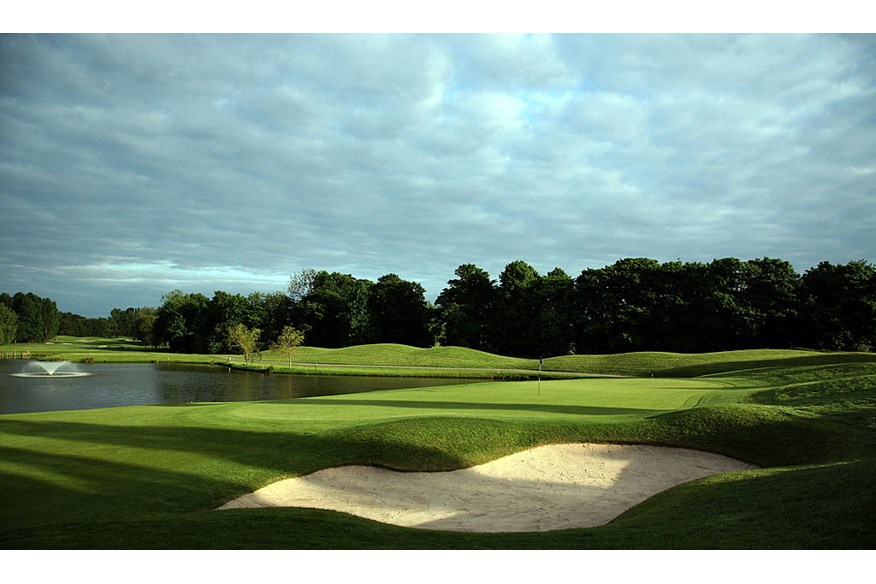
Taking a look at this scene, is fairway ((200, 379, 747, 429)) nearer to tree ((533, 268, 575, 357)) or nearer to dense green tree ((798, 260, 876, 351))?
tree ((533, 268, 575, 357))

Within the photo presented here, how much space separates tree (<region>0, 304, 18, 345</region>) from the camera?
95.9 metres

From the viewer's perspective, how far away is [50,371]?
49094 millimetres

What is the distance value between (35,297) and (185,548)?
14436cm


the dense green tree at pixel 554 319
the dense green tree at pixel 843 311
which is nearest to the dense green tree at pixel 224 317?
the dense green tree at pixel 554 319

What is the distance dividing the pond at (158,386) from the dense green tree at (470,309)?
93.5 ft

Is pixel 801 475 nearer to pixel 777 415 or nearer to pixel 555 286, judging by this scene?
pixel 777 415

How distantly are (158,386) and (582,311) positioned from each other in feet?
158

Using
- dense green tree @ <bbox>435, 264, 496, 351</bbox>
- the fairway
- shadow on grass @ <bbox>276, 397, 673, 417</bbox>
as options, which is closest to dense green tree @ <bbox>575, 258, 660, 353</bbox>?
dense green tree @ <bbox>435, 264, 496, 351</bbox>

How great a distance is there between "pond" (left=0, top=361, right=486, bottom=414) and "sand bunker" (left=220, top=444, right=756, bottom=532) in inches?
977

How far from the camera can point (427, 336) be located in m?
83.9

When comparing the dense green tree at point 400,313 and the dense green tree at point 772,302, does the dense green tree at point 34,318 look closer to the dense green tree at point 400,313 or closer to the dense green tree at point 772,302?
the dense green tree at point 400,313

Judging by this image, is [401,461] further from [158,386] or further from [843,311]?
[843,311]

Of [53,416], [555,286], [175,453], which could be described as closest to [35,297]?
[555,286]

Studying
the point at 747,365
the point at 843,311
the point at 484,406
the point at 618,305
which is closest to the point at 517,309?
the point at 618,305
